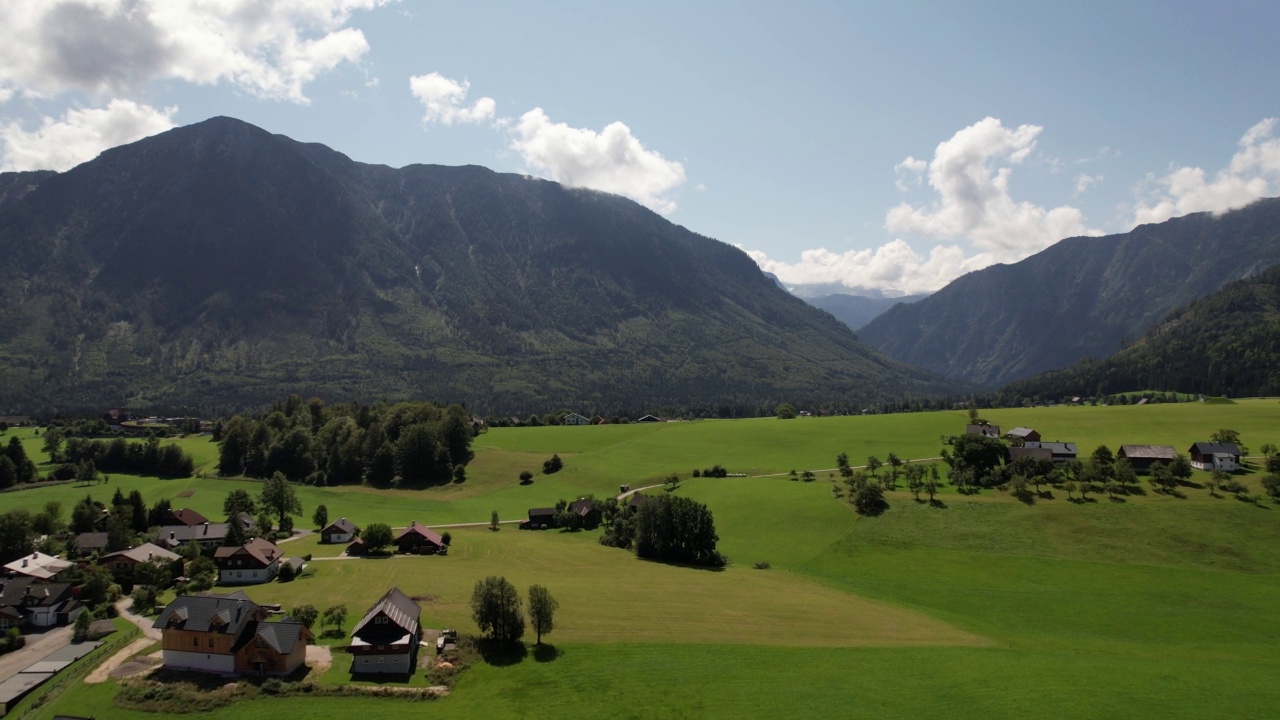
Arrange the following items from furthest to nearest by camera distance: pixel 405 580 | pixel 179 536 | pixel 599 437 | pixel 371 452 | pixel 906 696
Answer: pixel 599 437, pixel 371 452, pixel 179 536, pixel 405 580, pixel 906 696

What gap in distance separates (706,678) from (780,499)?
49290mm

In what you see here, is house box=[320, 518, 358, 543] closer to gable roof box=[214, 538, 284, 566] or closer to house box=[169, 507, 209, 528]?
gable roof box=[214, 538, 284, 566]

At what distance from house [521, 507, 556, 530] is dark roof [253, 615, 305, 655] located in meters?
48.3

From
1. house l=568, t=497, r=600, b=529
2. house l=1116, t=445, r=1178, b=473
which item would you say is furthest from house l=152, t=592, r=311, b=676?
house l=1116, t=445, r=1178, b=473

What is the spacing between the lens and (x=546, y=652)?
4469 centimetres

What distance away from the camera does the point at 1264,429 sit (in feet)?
333

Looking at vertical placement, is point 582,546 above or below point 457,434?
below

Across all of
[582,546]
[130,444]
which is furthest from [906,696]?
[130,444]

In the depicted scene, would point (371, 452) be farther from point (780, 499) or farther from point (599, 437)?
point (780, 499)

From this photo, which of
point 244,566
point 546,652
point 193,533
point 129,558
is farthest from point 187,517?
point 546,652

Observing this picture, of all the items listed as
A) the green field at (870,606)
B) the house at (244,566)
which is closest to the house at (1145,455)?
the green field at (870,606)

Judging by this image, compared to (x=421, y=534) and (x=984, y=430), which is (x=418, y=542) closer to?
(x=421, y=534)

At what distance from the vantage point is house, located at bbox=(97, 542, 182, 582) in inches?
2462

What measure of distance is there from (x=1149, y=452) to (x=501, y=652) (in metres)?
83.6
